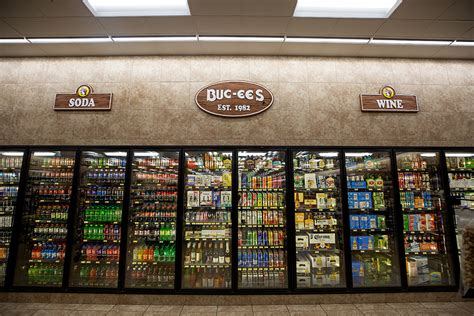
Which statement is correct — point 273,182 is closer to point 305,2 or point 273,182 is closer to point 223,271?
point 223,271

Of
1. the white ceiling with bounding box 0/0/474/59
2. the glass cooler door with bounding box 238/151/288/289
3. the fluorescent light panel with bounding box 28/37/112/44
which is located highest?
the fluorescent light panel with bounding box 28/37/112/44

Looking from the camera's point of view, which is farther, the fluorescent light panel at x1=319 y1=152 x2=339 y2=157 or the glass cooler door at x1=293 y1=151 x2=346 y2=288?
→ the fluorescent light panel at x1=319 y1=152 x2=339 y2=157

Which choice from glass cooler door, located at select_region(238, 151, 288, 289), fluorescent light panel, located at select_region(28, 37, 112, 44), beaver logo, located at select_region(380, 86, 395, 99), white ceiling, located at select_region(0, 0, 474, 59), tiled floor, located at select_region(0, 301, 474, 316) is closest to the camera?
white ceiling, located at select_region(0, 0, 474, 59)

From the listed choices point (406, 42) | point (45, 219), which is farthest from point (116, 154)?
point (406, 42)

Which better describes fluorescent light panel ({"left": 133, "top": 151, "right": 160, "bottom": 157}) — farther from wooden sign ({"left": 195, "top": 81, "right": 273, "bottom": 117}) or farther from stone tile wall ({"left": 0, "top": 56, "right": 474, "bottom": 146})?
wooden sign ({"left": 195, "top": 81, "right": 273, "bottom": 117})

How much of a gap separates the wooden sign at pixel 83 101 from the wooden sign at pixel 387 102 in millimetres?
4644

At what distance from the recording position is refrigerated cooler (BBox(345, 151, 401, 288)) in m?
3.65

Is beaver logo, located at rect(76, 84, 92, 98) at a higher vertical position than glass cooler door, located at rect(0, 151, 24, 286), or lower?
higher

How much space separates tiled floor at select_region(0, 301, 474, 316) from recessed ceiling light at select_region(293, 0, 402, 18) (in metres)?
4.31

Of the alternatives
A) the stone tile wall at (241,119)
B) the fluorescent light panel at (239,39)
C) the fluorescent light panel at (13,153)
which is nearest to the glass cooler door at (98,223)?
the stone tile wall at (241,119)

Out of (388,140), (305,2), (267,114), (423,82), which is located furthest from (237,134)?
(423,82)

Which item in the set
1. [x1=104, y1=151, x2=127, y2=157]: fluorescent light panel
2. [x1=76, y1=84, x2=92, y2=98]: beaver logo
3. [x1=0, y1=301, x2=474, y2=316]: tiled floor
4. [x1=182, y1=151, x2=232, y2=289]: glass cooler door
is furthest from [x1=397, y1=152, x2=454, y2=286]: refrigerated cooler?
[x1=76, y1=84, x2=92, y2=98]: beaver logo

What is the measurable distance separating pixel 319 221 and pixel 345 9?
3.28m

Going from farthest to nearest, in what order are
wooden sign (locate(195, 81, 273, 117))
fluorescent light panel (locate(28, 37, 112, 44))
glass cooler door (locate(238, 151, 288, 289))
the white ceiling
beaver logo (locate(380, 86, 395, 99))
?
beaver logo (locate(380, 86, 395, 99)) → wooden sign (locate(195, 81, 273, 117)) → fluorescent light panel (locate(28, 37, 112, 44)) → glass cooler door (locate(238, 151, 288, 289)) → the white ceiling
